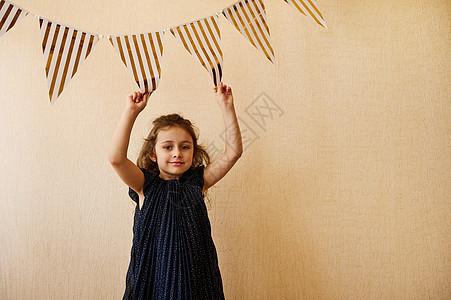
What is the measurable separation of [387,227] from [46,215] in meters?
1.38

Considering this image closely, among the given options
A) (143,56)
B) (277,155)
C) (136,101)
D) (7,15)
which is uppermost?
(7,15)

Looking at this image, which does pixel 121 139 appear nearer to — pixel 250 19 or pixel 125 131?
pixel 125 131

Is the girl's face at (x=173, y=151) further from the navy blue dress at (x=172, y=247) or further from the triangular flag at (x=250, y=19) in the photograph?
the triangular flag at (x=250, y=19)

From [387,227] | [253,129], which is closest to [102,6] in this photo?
[253,129]

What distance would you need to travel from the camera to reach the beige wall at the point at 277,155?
1.39m

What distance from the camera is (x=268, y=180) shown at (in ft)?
4.75

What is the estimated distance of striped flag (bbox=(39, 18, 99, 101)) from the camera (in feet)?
3.21

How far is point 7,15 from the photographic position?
0.96 metres

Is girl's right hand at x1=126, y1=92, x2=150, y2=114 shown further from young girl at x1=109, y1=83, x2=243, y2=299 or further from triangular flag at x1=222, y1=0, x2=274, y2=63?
triangular flag at x1=222, y1=0, x2=274, y2=63

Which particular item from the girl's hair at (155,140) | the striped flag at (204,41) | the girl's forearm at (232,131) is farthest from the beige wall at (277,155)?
the striped flag at (204,41)

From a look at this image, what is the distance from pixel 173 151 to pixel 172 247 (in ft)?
1.00

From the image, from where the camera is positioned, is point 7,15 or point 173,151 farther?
point 173,151

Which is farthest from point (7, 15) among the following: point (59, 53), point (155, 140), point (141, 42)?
point (155, 140)

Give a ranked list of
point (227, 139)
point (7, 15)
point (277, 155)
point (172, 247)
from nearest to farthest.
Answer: point (7, 15), point (172, 247), point (227, 139), point (277, 155)
